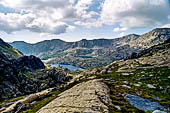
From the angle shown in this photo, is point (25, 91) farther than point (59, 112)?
Yes

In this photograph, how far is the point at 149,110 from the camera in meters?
42.5

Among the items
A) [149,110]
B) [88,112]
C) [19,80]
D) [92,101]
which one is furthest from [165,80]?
[19,80]

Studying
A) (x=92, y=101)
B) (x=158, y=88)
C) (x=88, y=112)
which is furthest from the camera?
(x=158, y=88)

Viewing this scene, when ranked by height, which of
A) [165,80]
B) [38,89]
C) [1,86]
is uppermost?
[165,80]

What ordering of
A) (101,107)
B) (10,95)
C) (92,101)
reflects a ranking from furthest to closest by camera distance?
(10,95), (92,101), (101,107)

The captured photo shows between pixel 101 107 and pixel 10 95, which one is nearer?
pixel 101 107

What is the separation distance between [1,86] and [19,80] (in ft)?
117

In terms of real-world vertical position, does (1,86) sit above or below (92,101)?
below

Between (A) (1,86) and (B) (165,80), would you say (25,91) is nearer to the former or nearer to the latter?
(A) (1,86)

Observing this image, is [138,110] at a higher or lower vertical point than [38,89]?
higher

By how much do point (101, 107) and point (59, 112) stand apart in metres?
10.8

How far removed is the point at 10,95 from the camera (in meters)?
133

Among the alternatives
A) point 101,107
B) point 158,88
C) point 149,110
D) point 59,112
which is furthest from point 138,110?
point 158,88

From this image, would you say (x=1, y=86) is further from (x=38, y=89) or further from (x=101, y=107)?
(x=101, y=107)
